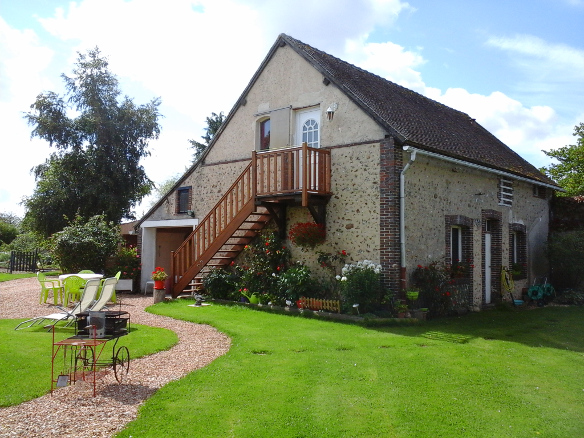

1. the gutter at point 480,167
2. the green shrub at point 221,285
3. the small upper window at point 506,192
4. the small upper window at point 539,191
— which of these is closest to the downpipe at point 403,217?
the gutter at point 480,167

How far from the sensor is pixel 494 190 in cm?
1457

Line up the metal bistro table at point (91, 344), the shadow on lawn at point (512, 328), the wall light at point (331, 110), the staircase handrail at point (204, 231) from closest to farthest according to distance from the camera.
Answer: the metal bistro table at point (91, 344) → the shadow on lawn at point (512, 328) → the wall light at point (331, 110) → the staircase handrail at point (204, 231)

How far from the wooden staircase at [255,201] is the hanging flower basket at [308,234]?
13.4 inches

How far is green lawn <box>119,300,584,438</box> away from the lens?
15.3ft

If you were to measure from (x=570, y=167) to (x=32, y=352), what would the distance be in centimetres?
2780

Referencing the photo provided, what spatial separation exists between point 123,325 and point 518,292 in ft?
42.5

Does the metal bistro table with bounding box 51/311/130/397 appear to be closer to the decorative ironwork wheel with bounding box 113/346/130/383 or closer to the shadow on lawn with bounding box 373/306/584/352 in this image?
the decorative ironwork wheel with bounding box 113/346/130/383

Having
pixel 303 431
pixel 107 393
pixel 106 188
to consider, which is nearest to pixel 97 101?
pixel 106 188

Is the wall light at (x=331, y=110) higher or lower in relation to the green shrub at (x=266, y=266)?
higher

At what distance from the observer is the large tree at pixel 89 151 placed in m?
25.8

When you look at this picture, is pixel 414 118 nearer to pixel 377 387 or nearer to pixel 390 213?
pixel 390 213

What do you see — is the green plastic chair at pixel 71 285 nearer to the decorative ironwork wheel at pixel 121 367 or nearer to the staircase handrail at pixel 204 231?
the staircase handrail at pixel 204 231

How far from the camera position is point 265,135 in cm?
1452

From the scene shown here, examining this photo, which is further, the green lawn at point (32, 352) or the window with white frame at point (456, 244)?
the window with white frame at point (456, 244)
